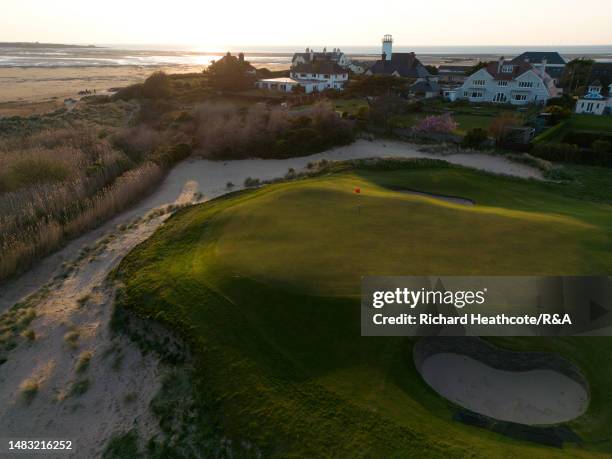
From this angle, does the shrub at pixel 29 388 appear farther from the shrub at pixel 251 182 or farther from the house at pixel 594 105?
the house at pixel 594 105

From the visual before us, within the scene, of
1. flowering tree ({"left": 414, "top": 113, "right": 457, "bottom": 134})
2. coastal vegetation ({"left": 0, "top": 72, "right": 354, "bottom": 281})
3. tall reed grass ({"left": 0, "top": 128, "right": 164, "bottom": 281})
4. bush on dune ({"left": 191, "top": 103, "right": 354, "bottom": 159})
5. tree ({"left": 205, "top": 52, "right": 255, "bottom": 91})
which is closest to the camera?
tall reed grass ({"left": 0, "top": 128, "right": 164, "bottom": 281})

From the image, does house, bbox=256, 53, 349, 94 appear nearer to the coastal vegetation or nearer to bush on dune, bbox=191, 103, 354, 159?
the coastal vegetation

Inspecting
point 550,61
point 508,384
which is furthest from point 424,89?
point 508,384

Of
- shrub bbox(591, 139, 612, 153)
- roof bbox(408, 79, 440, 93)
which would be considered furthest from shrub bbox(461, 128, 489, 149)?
roof bbox(408, 79, 440, 93)

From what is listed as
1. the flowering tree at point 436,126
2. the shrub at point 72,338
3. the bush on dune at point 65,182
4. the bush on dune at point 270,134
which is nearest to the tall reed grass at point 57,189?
the bush on dune at point 65,182

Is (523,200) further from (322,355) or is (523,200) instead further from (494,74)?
(494,74)

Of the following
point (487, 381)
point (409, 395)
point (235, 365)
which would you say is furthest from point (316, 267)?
point (487, 381)

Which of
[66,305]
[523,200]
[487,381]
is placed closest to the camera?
[487,381]

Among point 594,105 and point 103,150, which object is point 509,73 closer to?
point 594,105
